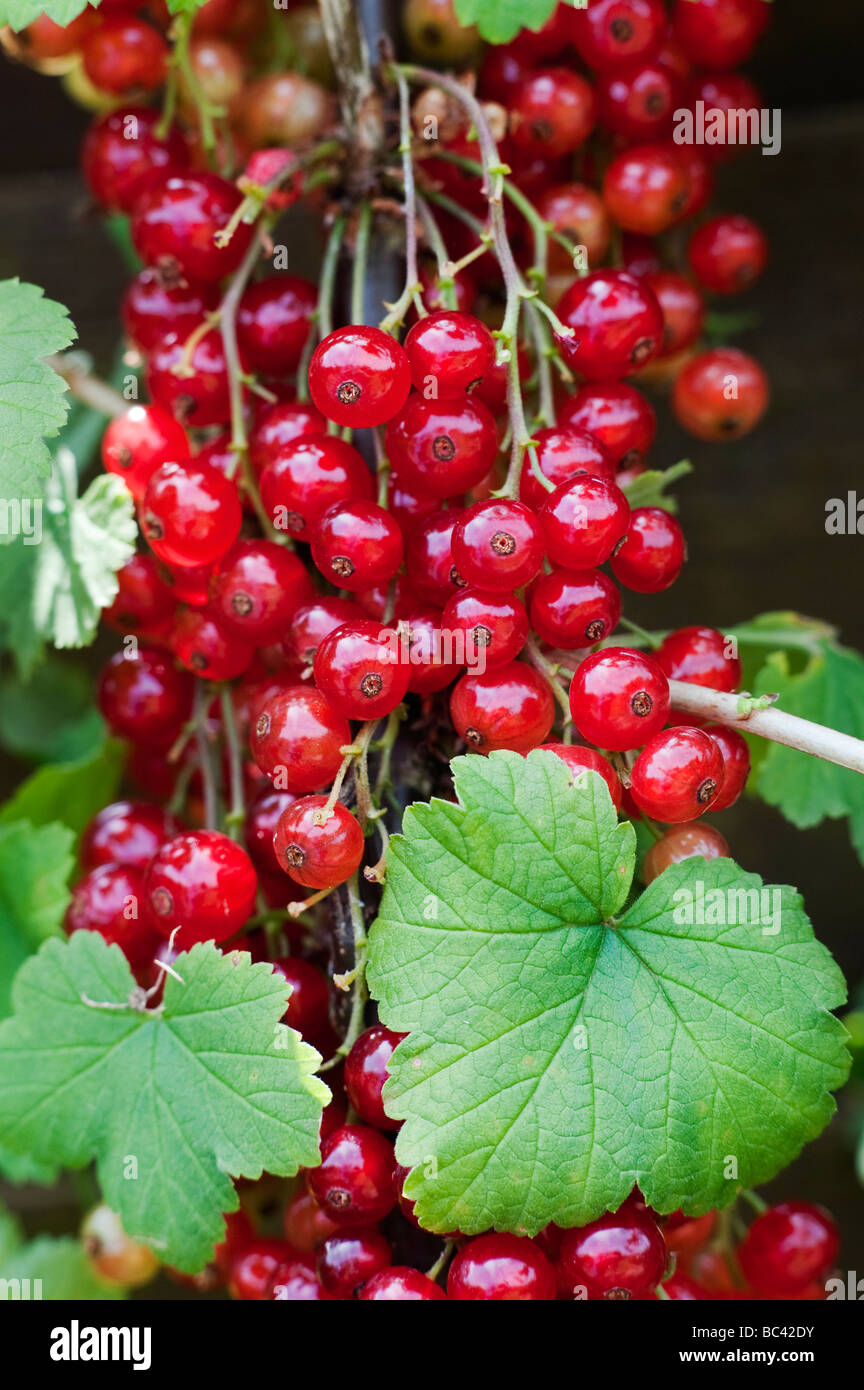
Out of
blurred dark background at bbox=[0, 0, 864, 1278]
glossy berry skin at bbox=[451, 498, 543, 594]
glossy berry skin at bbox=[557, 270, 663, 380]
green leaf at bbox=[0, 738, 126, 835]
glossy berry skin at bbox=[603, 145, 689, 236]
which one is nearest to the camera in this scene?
glossy berry skin at bbox=[451, 498, 543, 594]

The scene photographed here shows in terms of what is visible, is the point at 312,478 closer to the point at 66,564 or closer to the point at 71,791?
the point at 66,564

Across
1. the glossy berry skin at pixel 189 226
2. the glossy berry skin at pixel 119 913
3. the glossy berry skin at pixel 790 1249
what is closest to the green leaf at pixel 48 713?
the glossy berry skin at pixel 119 913

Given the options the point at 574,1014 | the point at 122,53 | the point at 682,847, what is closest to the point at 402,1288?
the point at 574,1014

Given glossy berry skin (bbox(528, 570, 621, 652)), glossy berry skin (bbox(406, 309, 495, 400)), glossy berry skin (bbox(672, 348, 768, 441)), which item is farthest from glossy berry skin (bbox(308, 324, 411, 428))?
glossy berry skin (bbox(672, 348, 768, 441))

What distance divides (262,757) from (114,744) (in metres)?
0.38

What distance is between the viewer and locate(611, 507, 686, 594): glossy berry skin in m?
0.64

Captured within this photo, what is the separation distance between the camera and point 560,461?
1.98ft

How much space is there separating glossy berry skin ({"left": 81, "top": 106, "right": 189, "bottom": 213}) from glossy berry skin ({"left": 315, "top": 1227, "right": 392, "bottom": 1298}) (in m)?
0.66

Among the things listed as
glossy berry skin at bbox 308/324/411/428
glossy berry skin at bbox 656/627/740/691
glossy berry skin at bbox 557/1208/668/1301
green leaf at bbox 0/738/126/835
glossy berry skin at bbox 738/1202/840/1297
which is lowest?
glossy berry skin at bbox 738/1202/840/1297

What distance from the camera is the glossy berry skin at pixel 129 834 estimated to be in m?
0.75

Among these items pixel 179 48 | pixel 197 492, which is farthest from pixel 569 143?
pixel 197 492

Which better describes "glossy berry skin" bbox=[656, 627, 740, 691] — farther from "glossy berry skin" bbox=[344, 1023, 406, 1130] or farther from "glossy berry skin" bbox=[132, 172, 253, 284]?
"glossy berry skin" bbox=[132, 172, 253, 284]

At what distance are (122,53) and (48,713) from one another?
0.57 m
